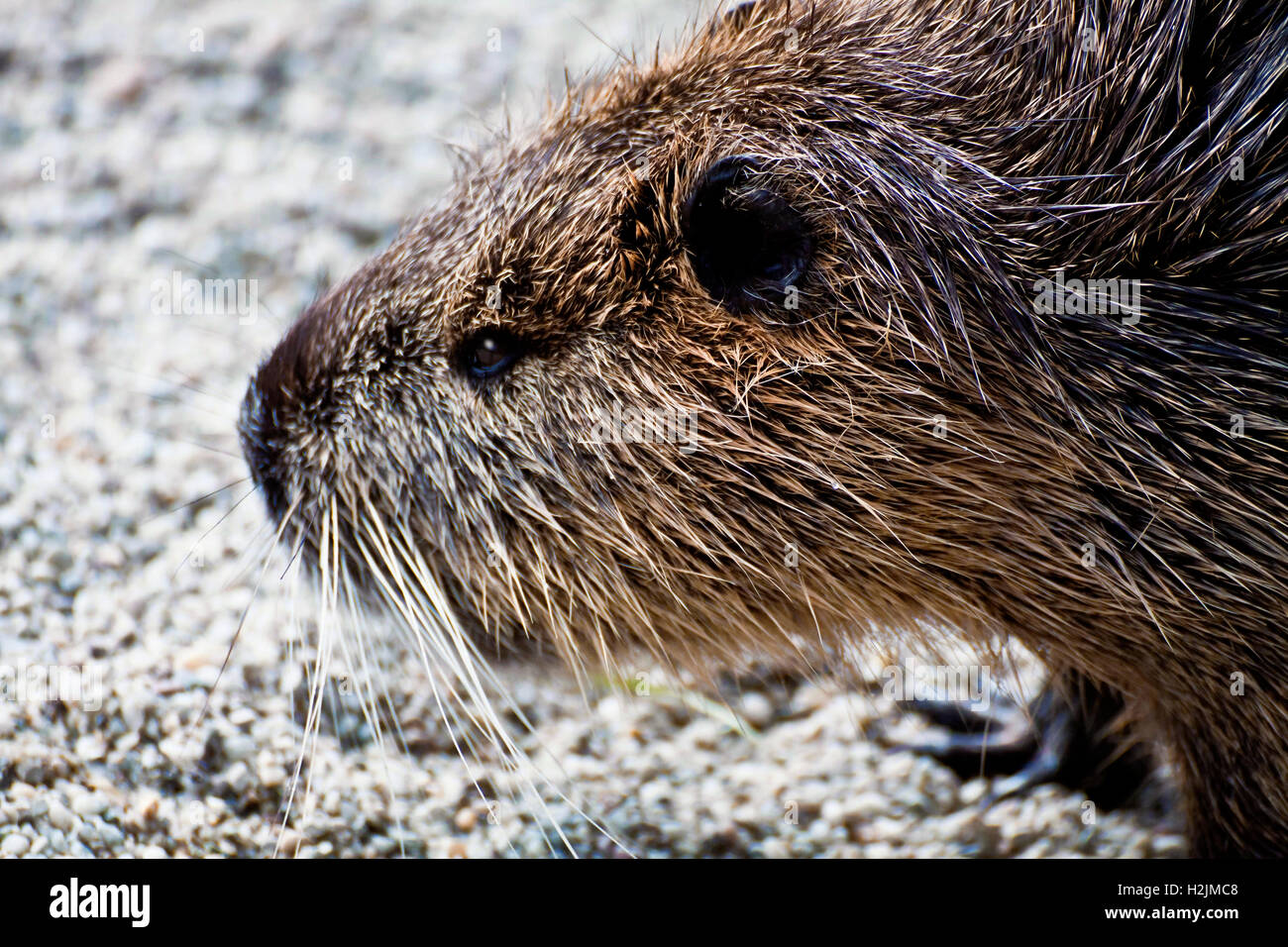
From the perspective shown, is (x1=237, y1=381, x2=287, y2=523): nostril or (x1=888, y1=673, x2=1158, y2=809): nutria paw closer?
(x1=237, y1=381, x2=287, y2=523): nostril

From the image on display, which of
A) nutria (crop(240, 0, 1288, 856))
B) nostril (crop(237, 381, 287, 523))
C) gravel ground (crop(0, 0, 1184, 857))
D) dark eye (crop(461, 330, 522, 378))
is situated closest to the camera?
nutria (crop(240, 0, 1288, 856))

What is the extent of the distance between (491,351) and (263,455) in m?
0.49

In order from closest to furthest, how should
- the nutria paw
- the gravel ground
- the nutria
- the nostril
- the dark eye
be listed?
the nutria < the dark eye < the nostril < the gravel ground < the nutria paw

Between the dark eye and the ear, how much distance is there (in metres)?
0.33

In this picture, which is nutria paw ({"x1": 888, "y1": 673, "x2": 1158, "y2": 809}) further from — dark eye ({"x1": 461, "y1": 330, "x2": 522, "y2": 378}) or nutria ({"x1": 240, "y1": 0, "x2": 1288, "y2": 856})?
dark eye ({"x1": 461, "y1": 330, "x2": 522, "y2": 378})

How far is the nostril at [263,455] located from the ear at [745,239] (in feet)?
2.73

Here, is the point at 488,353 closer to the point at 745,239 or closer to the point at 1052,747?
the point at 745,239

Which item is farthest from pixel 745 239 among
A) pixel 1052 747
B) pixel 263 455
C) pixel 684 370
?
pixel 1052 747

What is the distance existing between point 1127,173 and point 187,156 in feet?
10.4

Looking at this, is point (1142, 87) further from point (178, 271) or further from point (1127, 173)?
point (178, 271)

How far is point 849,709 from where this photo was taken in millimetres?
2715

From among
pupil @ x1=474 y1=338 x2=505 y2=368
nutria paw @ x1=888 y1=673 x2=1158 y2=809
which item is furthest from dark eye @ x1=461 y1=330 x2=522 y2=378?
nutria paw @ x1=888 y1=673 x2=1158 y2=809

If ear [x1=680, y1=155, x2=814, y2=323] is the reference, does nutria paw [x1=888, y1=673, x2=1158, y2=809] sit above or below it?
below

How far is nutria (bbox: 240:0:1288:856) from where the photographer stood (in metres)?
1.80
